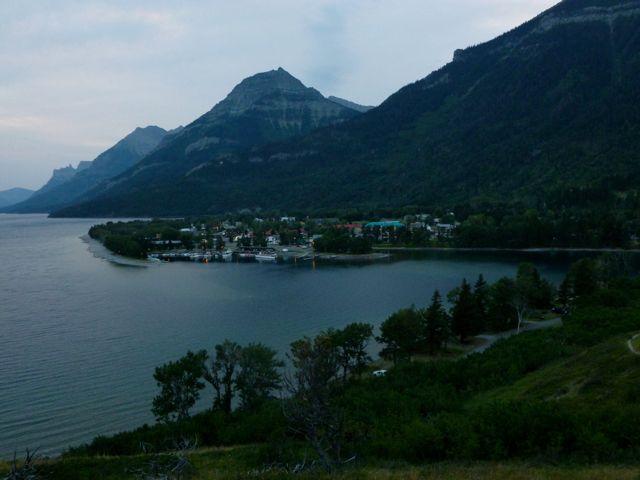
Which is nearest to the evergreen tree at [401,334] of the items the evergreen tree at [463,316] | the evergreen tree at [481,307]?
the evergreen tree at [463,316]

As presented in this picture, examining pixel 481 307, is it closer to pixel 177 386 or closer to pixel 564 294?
pixel 564 294

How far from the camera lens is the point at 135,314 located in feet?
190

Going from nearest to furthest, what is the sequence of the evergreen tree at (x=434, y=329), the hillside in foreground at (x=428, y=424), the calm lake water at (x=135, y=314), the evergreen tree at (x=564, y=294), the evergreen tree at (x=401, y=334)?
the hillside in foreground at (x=428, y=424) < the calm lake water at (x=135, y=314) < the evergreen tree at (x=401, y=334) < the evergreen tree at (x=434, y=329) < the evergreen tree at (x=564, y=294)

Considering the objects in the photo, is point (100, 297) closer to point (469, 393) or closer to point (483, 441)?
point (469, 393)

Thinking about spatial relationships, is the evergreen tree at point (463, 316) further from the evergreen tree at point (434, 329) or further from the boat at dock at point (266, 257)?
the boat at dock at point (266, 257)

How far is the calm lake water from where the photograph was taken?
32.2m

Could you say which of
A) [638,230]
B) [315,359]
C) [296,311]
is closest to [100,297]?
[296,311]

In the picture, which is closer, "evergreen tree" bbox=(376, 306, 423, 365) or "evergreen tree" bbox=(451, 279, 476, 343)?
"evergreen tree" bbox=(376, 306, 423, 365)

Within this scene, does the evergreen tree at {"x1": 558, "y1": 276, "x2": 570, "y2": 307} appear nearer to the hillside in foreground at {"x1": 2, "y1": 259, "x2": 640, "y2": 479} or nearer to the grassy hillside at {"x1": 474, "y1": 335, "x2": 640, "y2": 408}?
the hillside in foreground at {"x1": 2, "y1": 259, "x2": 640, "y2": 479}

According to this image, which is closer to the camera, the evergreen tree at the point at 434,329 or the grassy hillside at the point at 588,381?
the grassy hillside at the point at 588,381

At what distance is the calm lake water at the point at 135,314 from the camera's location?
32219 millimetres

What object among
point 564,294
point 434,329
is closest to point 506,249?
point 564,294

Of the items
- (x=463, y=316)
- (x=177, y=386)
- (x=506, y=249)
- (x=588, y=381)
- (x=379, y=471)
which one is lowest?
(x=177, y=386)

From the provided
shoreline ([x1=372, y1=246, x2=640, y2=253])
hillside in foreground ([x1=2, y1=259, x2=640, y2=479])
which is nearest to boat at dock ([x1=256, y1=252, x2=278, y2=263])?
shoreline ([x1=372, y1=246, x2=640, y2=253])
